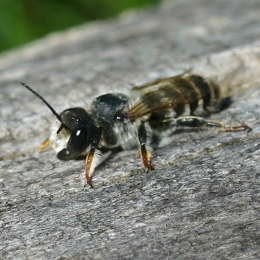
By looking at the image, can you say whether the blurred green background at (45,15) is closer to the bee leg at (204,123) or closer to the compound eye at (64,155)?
the bee leg at (204,123)

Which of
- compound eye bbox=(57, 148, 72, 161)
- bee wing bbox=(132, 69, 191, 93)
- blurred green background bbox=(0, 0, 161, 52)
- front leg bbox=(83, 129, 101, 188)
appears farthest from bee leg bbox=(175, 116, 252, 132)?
blurred green background bbox=(0, 0, 161, 52)

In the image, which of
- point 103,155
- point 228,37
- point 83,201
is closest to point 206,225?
point 83,201

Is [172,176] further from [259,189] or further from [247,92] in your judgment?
[247,92]

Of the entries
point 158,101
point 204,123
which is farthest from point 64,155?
point 204,123

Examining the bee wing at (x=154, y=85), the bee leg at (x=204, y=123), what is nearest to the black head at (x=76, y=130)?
the bee wing at (x=154, y=85)

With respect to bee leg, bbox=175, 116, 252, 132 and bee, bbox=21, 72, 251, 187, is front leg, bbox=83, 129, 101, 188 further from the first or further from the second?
bee leg, bbox=175, 116, 252, 132

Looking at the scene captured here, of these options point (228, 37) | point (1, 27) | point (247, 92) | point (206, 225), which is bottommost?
point (206, 225)

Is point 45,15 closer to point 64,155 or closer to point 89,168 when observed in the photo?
point 64,155

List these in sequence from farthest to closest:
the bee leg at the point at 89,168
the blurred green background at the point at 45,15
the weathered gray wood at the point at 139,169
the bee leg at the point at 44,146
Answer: the blurred green background at the point at 45,15 < the bee leg at the point at 44,146 < the bee leg at the point at 89,168 < the weathered gray wood at the point at 139,169
